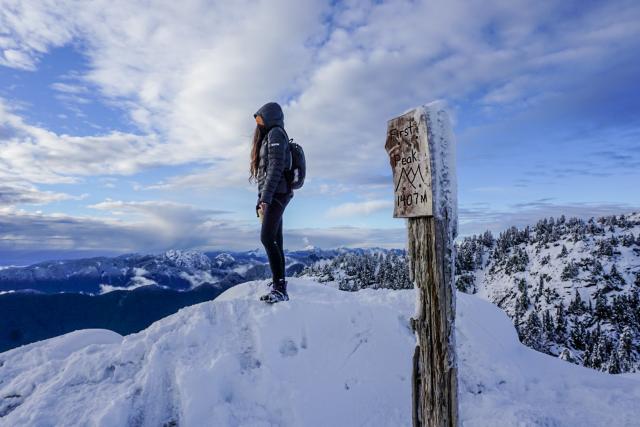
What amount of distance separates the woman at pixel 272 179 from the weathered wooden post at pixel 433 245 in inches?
129

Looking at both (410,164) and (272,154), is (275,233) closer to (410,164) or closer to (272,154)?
(272,154)

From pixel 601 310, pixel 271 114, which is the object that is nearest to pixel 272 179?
pixel 271 114

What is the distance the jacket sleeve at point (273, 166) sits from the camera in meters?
6.23

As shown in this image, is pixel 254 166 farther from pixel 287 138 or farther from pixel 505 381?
pixel 505 381

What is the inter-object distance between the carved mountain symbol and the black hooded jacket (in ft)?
10.5

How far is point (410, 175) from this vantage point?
3.39 m

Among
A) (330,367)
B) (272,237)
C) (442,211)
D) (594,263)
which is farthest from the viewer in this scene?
(594,263)

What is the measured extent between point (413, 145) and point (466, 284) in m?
208

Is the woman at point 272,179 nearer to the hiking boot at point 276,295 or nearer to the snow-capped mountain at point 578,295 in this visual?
the hiking boot at point 276,295

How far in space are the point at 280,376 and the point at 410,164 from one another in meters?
3.60

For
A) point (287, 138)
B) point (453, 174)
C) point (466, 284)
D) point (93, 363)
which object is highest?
point (287, 138)

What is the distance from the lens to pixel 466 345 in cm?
668

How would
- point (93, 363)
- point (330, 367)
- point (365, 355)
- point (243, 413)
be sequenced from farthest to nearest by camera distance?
point (365, 355) < point (330, 367) < point (93, 363) < point (243, 413)

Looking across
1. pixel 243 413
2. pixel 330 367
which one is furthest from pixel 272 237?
pixel 243 413
